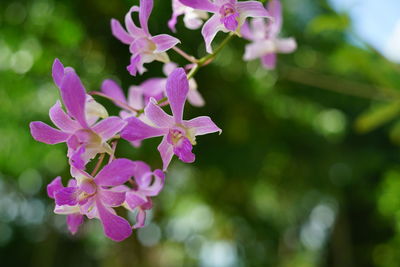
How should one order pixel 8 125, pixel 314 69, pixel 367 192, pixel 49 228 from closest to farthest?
pixel 314 69, pixel 8 125, pixel 367 192, pixel 49 228

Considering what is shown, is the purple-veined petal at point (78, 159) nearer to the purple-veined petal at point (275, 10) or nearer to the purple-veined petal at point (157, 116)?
the purple-veined petal at point (157, 116)

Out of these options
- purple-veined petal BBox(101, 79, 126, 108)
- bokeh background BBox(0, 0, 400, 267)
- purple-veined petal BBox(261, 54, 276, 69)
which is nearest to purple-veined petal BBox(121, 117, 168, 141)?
purple-veined petal BBox(101, 79, 126, 108)

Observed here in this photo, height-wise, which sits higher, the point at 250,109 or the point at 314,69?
the point at 314,69

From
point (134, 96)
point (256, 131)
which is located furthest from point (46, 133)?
point (256, 131)

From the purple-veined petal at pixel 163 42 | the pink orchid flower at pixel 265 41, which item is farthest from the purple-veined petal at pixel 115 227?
the pink orchid flower at pixel 265 41

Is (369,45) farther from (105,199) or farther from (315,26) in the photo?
(105,199)

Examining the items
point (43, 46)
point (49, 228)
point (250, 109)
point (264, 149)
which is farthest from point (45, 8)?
point (49, 228)

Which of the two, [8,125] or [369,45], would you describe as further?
[8,125]
